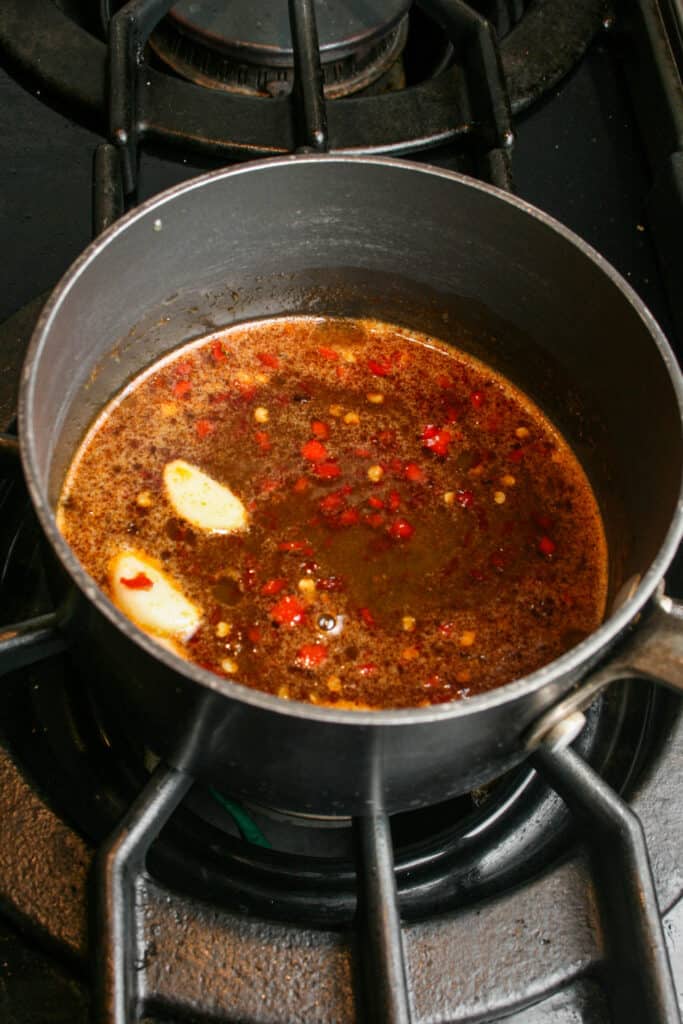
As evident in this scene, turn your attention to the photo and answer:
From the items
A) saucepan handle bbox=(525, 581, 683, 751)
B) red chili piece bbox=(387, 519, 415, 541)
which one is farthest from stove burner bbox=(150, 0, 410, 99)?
saucepan handle bbox=(525, 581, 683, 751)

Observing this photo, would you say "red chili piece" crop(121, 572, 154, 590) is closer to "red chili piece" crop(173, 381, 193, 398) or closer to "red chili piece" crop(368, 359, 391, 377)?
"red chili piece" crop(173, 381, 193, 398)

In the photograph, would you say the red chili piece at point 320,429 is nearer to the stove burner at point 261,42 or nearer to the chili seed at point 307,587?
the chili seed at point 307,587

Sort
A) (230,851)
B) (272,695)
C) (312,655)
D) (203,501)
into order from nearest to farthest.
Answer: (272,695) < (230,851) < (312,655) < (203,501)

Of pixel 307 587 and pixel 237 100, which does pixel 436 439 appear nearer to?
pixel 307 587

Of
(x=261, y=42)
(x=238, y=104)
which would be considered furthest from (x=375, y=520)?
(x=261, y=42)

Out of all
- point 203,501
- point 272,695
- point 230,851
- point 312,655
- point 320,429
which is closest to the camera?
point 272,695

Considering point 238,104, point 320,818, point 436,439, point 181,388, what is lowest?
point 320,818

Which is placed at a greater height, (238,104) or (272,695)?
(238,104)

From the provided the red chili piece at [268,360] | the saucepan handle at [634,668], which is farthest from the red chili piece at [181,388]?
the saucepan handle at [634,668]
